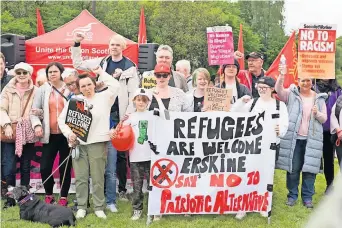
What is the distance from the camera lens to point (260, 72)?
20.9 ft

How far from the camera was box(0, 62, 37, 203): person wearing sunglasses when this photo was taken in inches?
219

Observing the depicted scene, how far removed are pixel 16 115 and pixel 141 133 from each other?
5.31ft

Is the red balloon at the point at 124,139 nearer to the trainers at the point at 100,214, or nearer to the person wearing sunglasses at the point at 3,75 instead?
the trainers at the point at 100,214

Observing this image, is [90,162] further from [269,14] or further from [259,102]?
[269,14]

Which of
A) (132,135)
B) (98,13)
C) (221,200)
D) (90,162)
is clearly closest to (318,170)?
(221,200)

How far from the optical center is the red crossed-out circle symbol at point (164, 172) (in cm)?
503

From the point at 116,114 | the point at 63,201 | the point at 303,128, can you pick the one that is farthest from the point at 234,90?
the point at 63,201

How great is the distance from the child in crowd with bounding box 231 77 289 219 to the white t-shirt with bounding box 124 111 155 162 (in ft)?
3.27

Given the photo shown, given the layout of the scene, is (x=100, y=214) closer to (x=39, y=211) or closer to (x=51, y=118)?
(x=39, y=211)

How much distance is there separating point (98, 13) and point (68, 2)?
358 cm

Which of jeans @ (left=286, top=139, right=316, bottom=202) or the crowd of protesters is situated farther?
jeans @ (left=286, top=139, right=316, bottom=202)

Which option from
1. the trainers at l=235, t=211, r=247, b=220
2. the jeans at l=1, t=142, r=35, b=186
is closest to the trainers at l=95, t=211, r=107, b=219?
the jeans at l=1, t=142, r=35, b=186

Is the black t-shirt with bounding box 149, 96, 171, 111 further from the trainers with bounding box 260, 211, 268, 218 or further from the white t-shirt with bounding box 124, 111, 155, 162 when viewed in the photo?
the trainers with bounding box 260, 211, 268, 218

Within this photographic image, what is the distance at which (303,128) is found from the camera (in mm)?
5773
